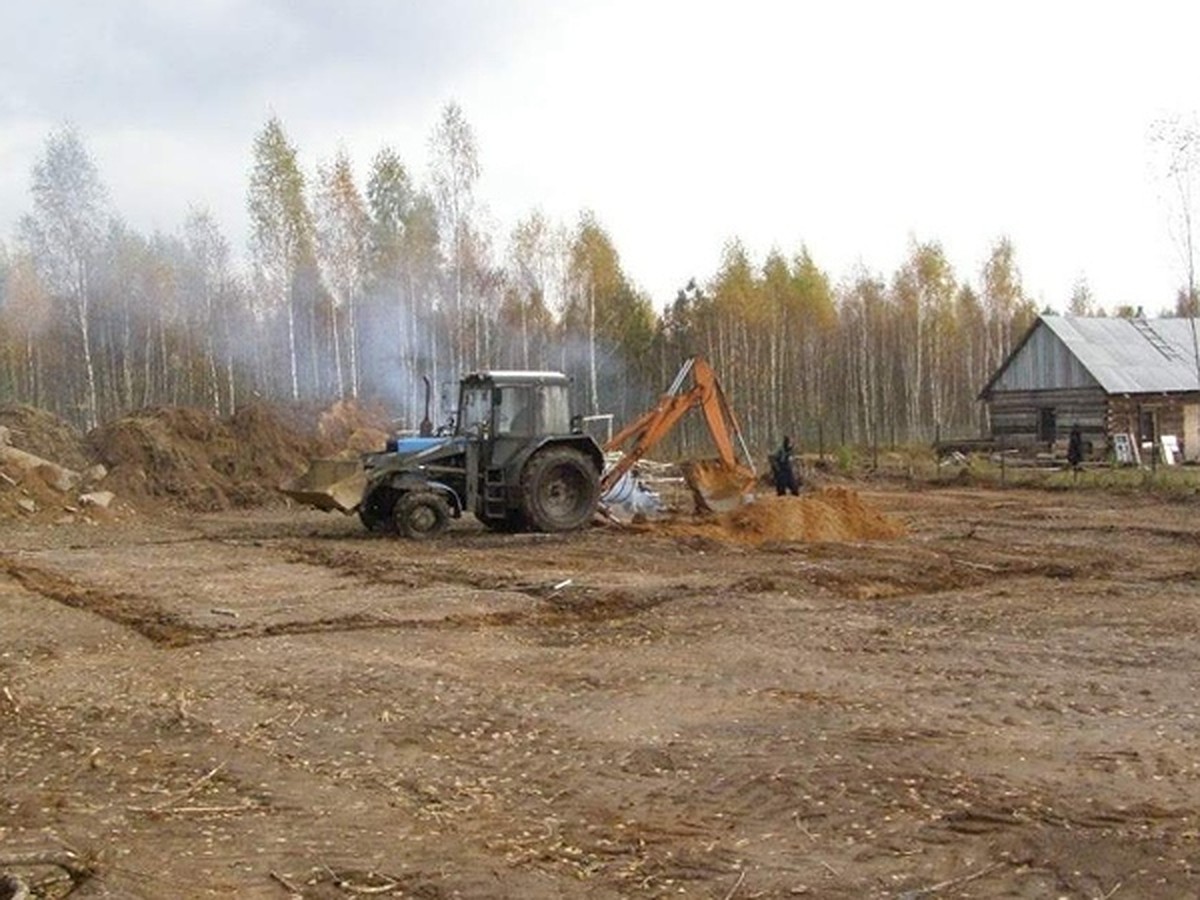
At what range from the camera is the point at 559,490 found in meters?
20.0

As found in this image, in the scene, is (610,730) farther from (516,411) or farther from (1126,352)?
(1126,352)

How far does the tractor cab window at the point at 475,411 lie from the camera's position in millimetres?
19391

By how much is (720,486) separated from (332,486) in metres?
6.55

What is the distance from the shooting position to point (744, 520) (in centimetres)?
1942

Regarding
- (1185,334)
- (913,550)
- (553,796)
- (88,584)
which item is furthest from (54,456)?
(1185,334)

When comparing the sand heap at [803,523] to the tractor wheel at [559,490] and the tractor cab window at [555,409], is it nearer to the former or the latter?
the tractor wheel at [559,490]

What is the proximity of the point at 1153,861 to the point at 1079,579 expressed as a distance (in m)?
9.49

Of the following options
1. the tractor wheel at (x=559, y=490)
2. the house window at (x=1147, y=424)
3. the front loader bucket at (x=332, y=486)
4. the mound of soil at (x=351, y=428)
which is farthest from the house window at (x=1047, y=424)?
the front loader bucket at (x=332, y=486)

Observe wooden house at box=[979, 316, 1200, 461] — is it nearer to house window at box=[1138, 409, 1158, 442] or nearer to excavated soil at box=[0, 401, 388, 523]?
house window at box=[1138, 409, 1158, 442]

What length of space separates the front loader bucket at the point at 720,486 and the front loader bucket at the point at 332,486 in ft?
18.5

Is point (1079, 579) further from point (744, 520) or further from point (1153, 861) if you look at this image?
point (1153, 861)

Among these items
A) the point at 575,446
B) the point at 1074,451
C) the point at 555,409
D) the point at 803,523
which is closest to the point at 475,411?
the point at 555,409

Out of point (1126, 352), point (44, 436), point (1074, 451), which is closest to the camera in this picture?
point (44, 436)

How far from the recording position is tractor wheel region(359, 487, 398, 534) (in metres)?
19.6
